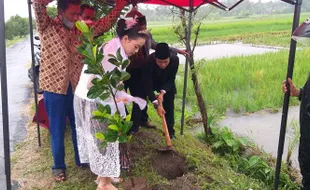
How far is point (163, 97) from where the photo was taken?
3297 millimetres

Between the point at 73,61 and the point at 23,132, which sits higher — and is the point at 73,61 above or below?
above

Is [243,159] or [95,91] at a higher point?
[95,91]

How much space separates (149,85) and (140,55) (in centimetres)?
42

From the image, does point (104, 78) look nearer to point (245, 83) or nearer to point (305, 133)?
point (305, 133)

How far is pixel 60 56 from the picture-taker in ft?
7.99

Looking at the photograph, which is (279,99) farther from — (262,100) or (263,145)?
(263,145)

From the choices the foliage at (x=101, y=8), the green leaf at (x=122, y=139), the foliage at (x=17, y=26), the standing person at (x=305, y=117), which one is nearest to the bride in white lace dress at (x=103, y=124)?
the green leaf at (x=122, y=139)

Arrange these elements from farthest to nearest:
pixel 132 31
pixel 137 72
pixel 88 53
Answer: pixel 137 72
pixel 132 31
pixel 88 53

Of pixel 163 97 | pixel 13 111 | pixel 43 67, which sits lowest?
pixel 13 111

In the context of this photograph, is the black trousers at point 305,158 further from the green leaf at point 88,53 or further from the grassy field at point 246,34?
the grassy field at point 246,34

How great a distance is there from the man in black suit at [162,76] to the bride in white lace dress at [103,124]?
77 cm

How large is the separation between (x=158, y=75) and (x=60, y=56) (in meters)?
1.03

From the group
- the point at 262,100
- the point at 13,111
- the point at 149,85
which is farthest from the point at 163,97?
the point at 13,111

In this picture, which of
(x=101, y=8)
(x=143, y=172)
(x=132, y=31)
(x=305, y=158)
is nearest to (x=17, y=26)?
(x=101, y=8)
